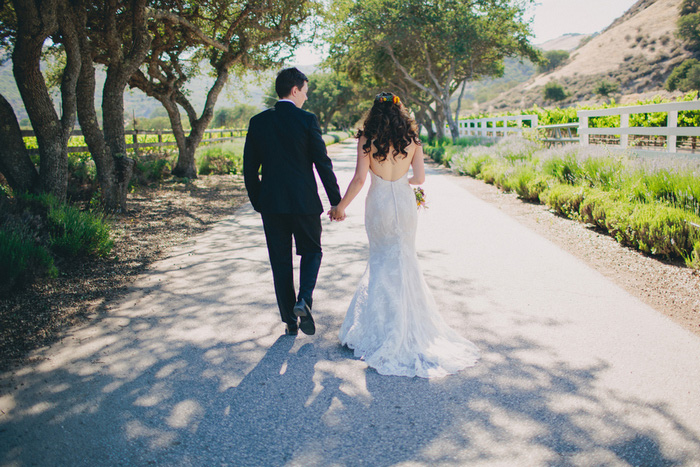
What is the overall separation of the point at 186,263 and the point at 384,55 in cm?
2768

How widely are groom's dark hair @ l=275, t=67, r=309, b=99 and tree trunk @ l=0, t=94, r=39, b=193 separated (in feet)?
21.2

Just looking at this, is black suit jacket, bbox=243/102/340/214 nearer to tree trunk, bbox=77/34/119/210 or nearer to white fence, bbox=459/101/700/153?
white fence, bbox=459/101/700/153

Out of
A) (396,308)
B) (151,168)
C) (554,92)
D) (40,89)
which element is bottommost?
(396,308)

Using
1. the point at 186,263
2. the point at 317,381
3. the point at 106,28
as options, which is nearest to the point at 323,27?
the point at 106,28

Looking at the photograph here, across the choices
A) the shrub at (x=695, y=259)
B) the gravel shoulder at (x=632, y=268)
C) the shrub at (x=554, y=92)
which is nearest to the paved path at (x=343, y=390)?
the gravel shoulder at (x=632, y=268)

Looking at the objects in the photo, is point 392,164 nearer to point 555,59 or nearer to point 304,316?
point 304,316

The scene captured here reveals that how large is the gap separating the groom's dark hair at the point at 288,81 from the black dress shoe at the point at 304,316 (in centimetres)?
174

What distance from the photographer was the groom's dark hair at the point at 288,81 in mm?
4023

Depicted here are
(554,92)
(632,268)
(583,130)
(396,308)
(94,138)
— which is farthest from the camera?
(554,92)

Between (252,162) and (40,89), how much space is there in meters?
6.42

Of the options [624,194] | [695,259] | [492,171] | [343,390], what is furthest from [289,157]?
[492,171]

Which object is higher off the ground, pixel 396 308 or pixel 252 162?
pixel 252 162

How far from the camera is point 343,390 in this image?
130 inches

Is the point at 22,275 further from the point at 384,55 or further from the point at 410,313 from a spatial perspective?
the point at 384,55
